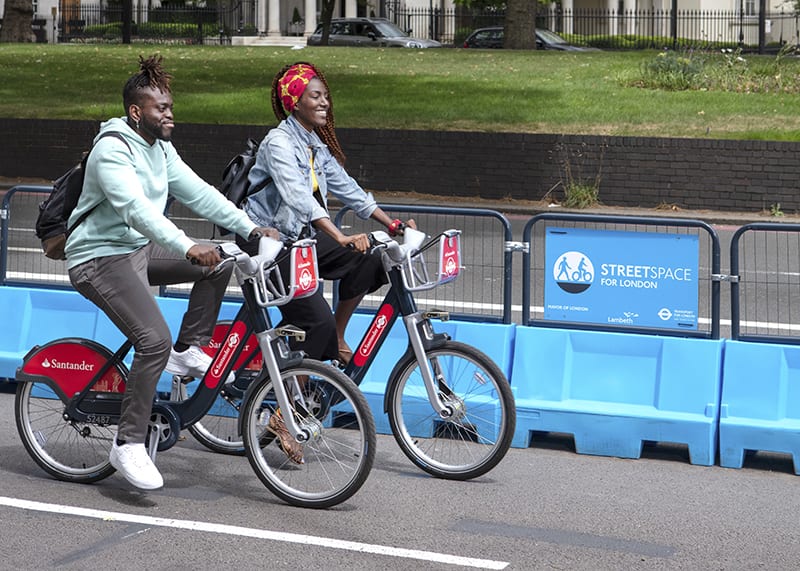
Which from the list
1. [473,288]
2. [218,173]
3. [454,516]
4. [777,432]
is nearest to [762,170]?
[218,173]

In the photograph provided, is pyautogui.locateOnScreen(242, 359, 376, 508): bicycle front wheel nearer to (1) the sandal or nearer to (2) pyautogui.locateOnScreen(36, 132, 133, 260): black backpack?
(1) the sandal

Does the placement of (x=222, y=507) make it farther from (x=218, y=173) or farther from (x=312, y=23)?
(x=312, y=23)

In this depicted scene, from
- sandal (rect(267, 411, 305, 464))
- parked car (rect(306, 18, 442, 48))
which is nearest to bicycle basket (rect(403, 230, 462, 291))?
sandal (rect(267, 411, 305, 464))

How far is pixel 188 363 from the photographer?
6613 mm

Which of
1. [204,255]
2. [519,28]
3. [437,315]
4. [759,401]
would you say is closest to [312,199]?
[437,315]

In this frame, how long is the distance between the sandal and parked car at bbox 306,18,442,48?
41.7m

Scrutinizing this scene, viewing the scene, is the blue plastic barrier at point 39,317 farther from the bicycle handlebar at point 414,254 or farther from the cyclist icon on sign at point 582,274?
the cyclist icon on sign at point 582,274

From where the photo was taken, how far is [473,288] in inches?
360

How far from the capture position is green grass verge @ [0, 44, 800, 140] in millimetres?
23047

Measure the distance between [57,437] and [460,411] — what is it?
6.74ft

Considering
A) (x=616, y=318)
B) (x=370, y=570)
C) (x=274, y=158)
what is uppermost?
(x=274, y=158)

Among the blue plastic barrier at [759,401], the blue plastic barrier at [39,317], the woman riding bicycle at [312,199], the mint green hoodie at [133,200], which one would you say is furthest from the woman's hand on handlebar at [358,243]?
the blue plastic barrier at [39,317]

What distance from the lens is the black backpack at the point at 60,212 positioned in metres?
6.12

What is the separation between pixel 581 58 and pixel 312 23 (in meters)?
29.3
